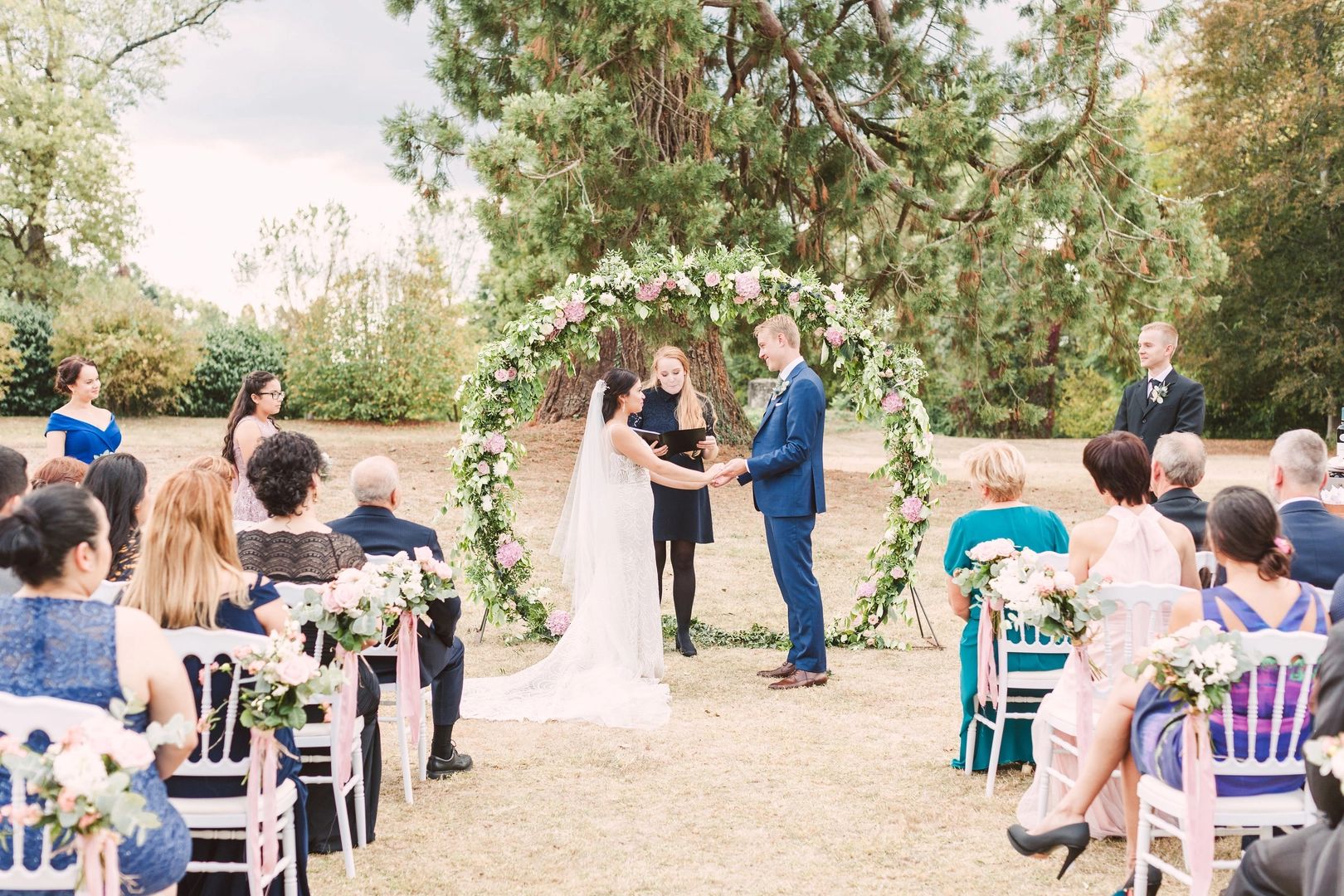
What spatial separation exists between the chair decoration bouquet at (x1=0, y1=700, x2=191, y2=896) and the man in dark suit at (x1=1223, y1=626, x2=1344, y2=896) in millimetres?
2334

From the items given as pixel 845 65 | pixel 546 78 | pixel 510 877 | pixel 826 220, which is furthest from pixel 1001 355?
pixel 510 877

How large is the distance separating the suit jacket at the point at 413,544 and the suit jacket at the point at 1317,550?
3160mm

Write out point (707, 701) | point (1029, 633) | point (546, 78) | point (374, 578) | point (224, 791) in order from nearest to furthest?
point (224, 791)
point (374, 578)
point (1029, 633)
point (707, 701)
point (546, 78)

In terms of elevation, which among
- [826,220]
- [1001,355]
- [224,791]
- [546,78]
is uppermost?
[546,78]

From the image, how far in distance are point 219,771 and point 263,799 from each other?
0.14 meters

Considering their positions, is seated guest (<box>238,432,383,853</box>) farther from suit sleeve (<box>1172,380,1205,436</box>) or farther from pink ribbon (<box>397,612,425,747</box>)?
suit sleeve (<box>1172,380,1205,436</box>)

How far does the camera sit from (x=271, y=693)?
9.45 ft

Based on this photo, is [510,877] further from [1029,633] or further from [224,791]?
[1029,633]

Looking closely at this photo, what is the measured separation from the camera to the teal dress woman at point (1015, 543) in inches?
184

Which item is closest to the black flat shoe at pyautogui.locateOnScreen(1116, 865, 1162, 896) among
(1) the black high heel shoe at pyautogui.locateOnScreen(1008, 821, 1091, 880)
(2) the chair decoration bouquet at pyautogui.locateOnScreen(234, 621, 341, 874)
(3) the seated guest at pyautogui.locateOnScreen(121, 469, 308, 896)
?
(1) the black high heel shoe at pyautogui.locateOnScreen(1008, 821, 1091, 880)

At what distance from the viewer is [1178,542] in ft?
13.3

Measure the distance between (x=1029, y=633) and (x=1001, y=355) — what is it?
1034cm

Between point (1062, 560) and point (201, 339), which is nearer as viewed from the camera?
point (1062, 560)

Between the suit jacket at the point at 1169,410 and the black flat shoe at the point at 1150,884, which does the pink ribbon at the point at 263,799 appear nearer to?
the black flat shoe at the point at 1150,884
